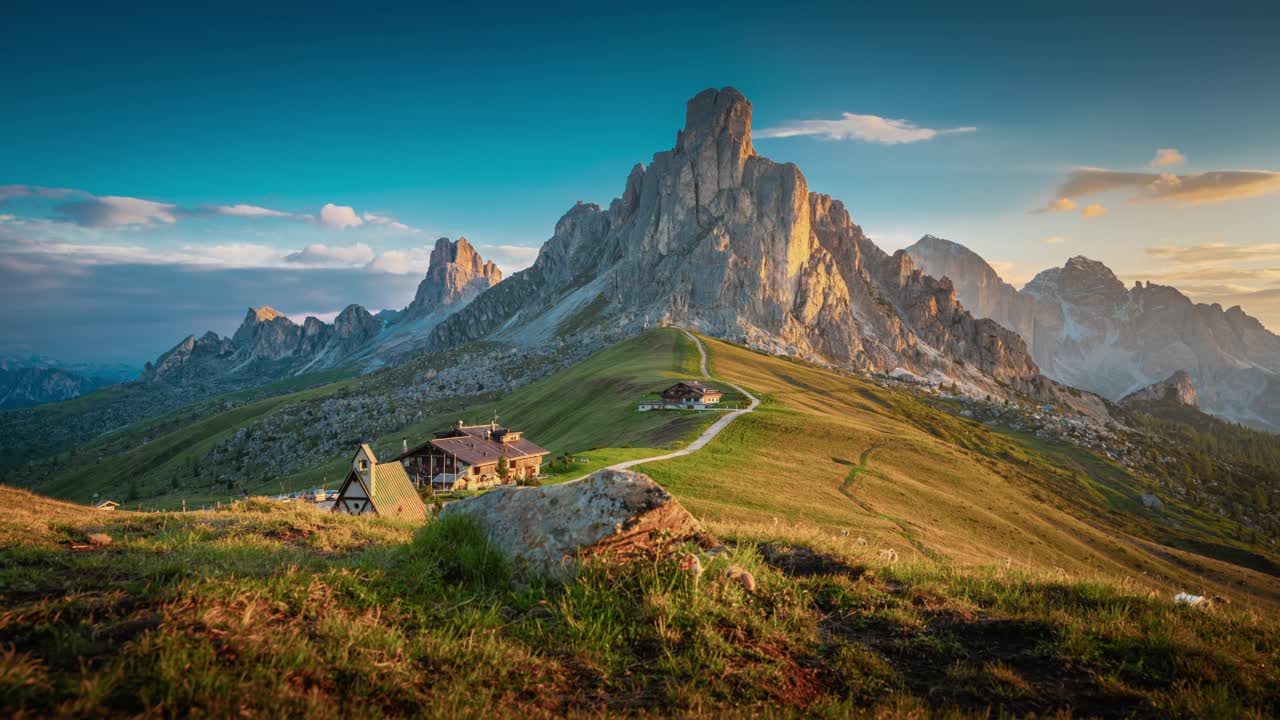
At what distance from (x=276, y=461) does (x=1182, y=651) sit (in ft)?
487

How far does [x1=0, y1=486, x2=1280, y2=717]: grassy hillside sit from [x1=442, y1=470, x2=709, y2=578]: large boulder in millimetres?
360

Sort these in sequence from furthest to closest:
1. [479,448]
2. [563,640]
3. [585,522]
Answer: [479,448] → [585,522] → [563,640]

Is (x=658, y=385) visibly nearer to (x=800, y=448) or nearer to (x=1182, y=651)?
(x=800, y=448)

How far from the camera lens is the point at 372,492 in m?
32.1

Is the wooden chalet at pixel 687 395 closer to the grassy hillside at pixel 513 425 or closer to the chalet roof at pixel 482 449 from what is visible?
the grassy hillside at pixel 513 425

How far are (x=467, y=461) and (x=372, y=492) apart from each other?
22.0 meters

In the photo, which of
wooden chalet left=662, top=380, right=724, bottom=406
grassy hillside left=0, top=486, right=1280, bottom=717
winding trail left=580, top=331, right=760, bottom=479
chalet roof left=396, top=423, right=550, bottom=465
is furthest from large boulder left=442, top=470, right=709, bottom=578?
wooden chalet left=662, top=380, right=724, bottom=406

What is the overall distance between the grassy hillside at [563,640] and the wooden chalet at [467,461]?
44.5 m

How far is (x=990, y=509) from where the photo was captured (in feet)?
167

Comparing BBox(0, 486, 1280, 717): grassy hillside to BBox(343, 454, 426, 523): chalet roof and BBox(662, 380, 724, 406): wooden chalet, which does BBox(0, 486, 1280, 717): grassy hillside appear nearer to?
BBox(343, 454, 426, 523): chalet roof

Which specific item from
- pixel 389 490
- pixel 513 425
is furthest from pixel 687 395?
pixel 389 490

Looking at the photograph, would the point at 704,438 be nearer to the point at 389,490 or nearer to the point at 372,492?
the point at 389,490

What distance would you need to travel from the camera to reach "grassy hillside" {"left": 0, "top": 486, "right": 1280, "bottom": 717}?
4.46 metres

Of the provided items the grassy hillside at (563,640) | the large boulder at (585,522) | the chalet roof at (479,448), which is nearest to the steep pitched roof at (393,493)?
the chalet roof at (479,448)
